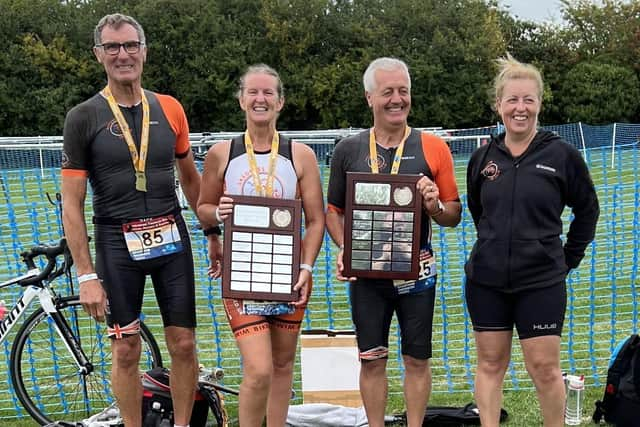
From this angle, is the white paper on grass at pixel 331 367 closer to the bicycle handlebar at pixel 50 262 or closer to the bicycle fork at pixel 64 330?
the bicycle fork at pixel 64 330

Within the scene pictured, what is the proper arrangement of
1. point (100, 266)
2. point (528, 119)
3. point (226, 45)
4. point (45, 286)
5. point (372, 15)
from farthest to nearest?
point (372, 15) → point (226, 45) → point (45, 286) → point (100, 266) → point (528, 119)

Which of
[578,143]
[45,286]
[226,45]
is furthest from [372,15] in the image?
[45,286]

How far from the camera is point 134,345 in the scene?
141 inches

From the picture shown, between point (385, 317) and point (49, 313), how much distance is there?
6.59 feet

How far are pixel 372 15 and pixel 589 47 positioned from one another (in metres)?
12.2

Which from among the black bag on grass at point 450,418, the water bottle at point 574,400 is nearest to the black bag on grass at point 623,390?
the water bottle at point 574,400

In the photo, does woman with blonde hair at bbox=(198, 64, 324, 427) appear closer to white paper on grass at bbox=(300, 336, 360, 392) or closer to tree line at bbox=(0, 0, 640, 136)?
white paper on grass at bbox=(300, 336, 360, 392)

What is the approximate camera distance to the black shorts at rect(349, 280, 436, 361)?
349cm

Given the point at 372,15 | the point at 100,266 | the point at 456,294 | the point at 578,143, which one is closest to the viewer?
the point at 100,266

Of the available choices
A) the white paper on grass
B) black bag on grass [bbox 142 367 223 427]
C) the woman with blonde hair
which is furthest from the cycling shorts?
the white paper on grass

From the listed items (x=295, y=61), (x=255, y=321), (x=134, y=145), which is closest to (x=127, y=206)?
(x=134, y=145)

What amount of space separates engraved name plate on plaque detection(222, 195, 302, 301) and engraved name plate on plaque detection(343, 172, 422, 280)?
0.26 metres

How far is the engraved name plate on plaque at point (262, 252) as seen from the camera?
11.0 feet

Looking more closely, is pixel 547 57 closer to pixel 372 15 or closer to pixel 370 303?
pixel 372 15
